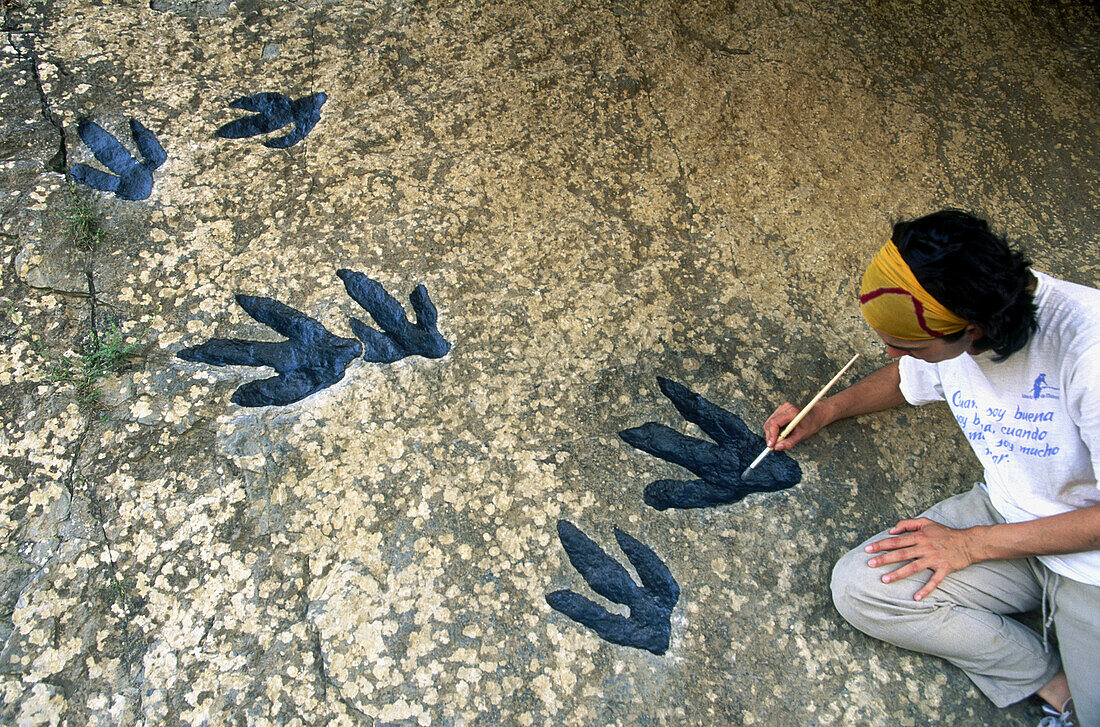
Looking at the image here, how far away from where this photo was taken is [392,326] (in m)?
1.56

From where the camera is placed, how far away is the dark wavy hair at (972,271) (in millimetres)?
1057

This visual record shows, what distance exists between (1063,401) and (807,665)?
1.89ft

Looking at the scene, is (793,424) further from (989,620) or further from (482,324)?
(482,324)

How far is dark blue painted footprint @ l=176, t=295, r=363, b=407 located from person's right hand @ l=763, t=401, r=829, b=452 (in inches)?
32.2

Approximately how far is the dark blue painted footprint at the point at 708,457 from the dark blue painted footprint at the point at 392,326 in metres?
0.43

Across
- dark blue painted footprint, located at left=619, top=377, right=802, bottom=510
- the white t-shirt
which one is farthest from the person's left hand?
dark blue painted footprint, located at left=619, top=377, right=802, bottom=510

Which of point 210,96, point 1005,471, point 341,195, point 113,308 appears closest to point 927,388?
point 1005,471

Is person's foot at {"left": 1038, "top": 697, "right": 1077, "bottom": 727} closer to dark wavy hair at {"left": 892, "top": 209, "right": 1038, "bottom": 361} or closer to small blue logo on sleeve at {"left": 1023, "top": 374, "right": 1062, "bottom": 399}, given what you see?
small blue logo on sleeve at {"left": 1023, "top": 374, "right": 1062, "bottom": 399}

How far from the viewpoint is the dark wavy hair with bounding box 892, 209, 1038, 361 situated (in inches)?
41.6

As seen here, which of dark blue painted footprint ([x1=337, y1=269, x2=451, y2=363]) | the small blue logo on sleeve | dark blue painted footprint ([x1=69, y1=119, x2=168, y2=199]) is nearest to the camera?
the small blue logo on sleeve

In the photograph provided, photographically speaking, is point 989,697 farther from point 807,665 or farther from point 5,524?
point 5,524

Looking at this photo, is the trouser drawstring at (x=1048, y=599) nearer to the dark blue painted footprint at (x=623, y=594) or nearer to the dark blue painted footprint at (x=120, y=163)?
the dark blue painted footprint at (x=623, y=594)

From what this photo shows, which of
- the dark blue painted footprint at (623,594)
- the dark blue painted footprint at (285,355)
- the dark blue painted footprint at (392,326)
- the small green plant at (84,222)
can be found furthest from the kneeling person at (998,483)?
the small green plant at (84,222)

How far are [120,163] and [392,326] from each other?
77 centimetres
